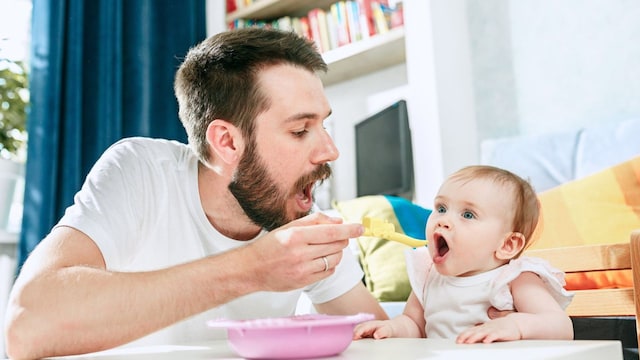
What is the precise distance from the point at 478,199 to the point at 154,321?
0.62 m

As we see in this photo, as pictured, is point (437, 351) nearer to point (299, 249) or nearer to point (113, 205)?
point (299, 249)

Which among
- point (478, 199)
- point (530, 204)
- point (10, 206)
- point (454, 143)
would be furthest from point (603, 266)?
point (10, 206)

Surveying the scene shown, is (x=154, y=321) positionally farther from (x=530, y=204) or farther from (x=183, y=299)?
(x=530, y=204)

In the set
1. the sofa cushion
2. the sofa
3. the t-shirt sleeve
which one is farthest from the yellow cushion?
the t-shirt sleeve

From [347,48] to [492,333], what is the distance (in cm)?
212

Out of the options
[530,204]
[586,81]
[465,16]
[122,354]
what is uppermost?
[465,16]

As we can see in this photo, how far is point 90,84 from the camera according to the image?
2928 mm

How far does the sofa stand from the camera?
1.35 metres

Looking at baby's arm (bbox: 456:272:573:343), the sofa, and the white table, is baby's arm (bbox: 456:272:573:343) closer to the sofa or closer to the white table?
the white table

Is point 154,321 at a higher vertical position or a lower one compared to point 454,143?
lower

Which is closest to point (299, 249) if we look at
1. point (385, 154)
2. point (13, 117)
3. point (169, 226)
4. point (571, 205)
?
point (169, 226)

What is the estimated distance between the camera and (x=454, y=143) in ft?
8.07

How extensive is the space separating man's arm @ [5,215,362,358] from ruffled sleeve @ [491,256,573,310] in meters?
0.33

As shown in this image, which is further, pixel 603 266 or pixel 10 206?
pixel 10 206
